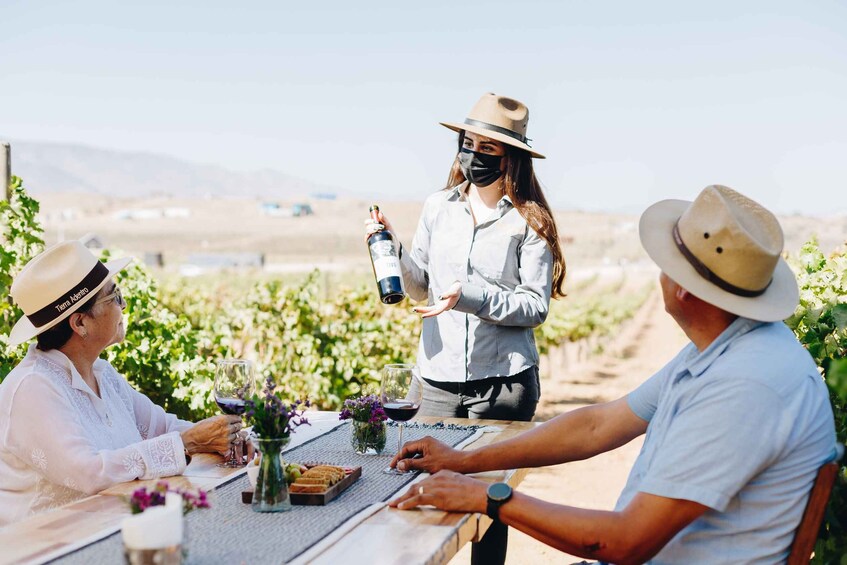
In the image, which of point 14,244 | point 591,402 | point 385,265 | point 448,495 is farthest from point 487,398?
point 591,402

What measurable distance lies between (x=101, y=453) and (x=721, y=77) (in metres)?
174

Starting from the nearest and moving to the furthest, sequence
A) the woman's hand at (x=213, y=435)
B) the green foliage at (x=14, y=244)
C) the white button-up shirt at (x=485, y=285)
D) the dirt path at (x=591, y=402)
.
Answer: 1. the woman's hand at (x=213, y=435)
2. the white button-up shirt at (x=485, y=285)
3. the green foliage at (x=14, y=244)
4. the dirt path at (x=591, y=402)

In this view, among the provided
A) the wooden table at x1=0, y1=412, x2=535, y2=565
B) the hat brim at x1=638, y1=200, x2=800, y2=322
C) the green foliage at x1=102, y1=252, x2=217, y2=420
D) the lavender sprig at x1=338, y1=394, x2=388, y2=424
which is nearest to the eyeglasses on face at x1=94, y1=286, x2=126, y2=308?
the wooden table at x1=0, y1=412, x2=535, y2=565

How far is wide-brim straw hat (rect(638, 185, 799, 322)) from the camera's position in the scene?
6.63 ft

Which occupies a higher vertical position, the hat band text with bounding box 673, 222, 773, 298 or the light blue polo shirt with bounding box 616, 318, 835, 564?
the hat band text with bounding box 673, 222, 773, 298

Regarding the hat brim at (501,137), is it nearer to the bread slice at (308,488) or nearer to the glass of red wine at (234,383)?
the glass of red wine at (234,383)

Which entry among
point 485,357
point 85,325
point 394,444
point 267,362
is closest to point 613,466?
point 267,362

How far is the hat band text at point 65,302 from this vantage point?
2.70 m

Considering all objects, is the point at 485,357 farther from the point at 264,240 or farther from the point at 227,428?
the point at 264,240

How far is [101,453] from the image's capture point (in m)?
2.54

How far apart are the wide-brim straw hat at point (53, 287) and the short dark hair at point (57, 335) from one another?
0.12 feet

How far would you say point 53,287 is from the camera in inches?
106

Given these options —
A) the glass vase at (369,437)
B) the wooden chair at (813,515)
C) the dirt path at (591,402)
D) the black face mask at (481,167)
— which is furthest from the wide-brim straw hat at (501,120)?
the dirt path at (591,402)

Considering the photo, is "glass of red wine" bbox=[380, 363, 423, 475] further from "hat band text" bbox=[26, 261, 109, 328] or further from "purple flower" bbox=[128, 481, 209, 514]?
"purple flower" bbox=[128, 481, 209, 514]
